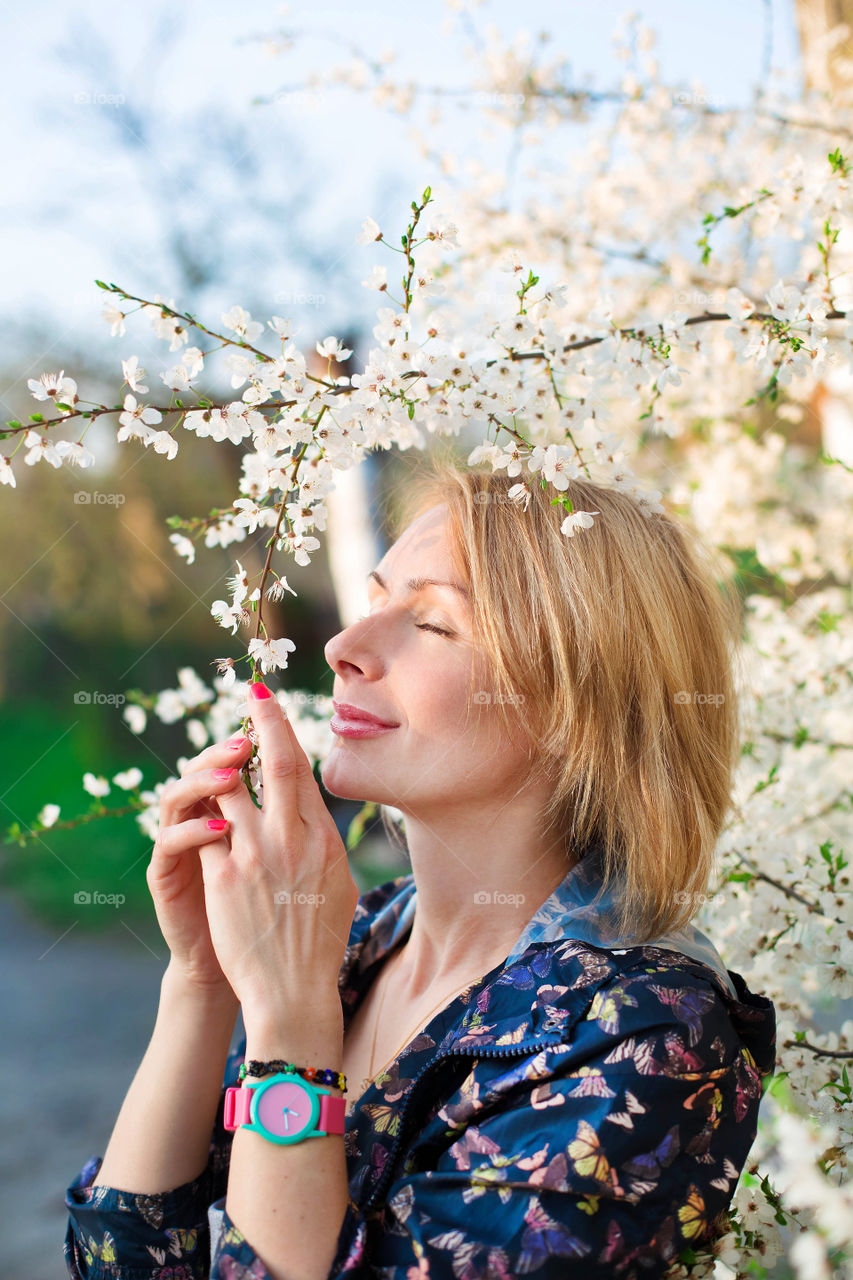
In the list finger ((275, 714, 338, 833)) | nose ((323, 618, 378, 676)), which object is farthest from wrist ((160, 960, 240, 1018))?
nose ((323, 618, 378, 676))

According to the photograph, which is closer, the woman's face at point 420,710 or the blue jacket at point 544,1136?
the blue jacket at point 544,1136

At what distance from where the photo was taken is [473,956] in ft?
4.58

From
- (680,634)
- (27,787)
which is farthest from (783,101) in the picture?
(27,787)

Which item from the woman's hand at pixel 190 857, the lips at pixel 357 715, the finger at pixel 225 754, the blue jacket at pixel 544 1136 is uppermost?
the lips at pixel 357 715

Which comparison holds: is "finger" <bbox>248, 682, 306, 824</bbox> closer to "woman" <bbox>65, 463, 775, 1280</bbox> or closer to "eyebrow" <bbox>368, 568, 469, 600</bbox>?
"woman" <bbox>65, 463, 775, 1280</bbox>

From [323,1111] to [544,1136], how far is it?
245 millimetres

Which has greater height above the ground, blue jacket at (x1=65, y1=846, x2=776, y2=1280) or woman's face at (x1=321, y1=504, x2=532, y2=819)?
woman's face at (x1=321, y1=504, x2=532, y2=819)

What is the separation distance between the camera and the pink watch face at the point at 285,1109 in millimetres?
993

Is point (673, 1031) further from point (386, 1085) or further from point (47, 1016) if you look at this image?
point (47, 1016)

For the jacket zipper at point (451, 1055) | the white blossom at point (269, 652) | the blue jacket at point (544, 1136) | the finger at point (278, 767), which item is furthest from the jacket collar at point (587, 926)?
the white blossom at point (269, 652)

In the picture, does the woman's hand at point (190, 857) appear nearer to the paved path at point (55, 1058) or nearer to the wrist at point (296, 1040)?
the wrist at point (296, 1040)

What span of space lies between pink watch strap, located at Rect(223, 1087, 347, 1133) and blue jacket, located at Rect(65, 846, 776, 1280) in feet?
0.30

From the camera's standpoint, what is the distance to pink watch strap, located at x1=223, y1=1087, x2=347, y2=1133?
998mm

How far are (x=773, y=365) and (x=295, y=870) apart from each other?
1.12 metres
